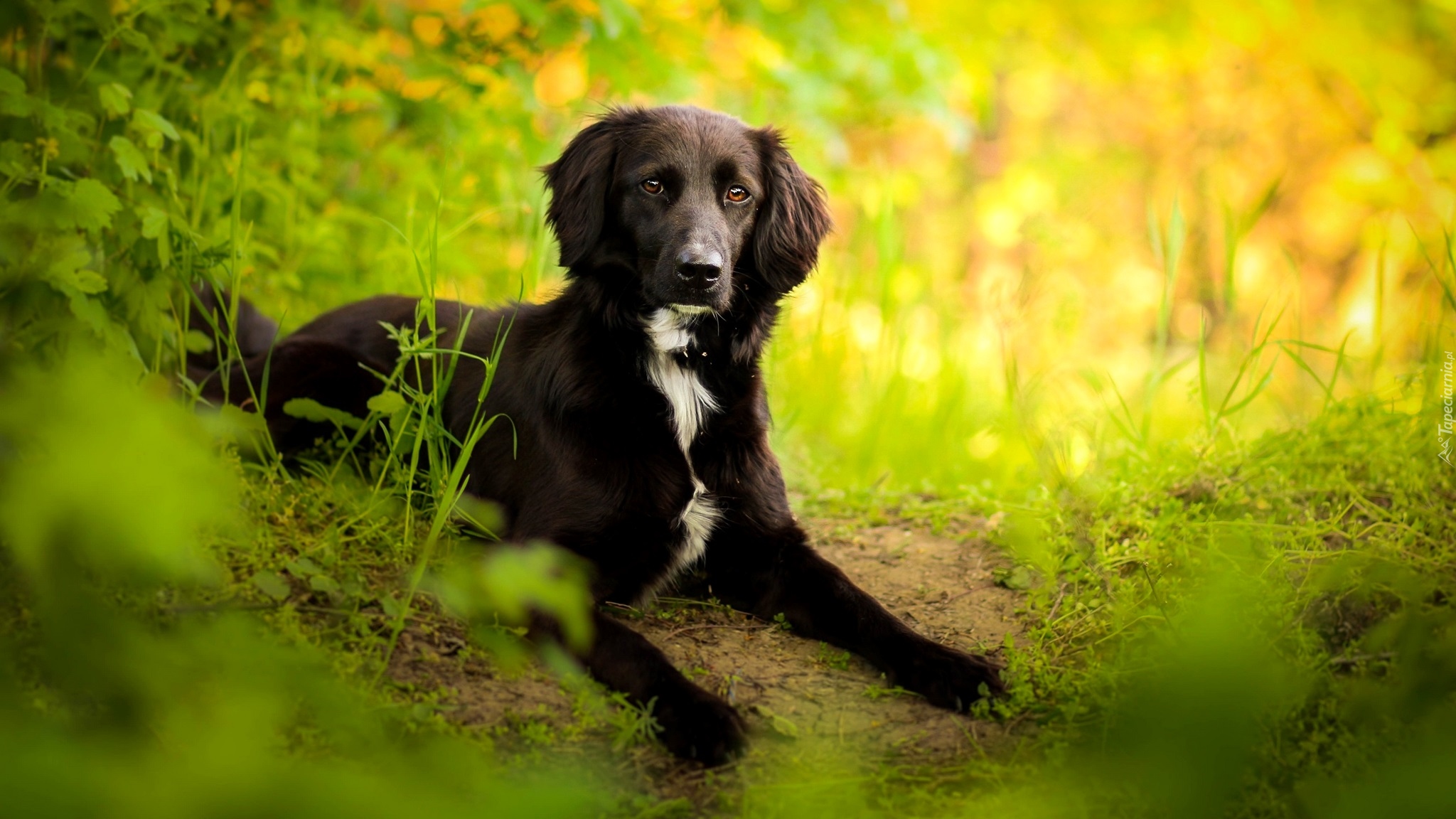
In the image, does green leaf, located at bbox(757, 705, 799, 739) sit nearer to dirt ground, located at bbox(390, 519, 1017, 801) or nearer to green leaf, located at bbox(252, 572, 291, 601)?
dirt ground, located at bbox(390, 519, 1017, 801)

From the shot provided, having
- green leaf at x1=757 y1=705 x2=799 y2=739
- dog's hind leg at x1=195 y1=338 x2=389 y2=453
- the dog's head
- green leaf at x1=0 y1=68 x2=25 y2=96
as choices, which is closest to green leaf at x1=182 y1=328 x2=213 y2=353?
dog's hind leg at x1=195 y1=338 x2=389 y2=453

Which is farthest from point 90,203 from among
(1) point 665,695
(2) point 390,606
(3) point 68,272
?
(1) point 665,695

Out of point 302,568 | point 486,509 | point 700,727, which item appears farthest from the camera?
point 486,509

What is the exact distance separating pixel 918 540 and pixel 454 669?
1.71 m

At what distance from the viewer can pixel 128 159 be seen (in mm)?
2686

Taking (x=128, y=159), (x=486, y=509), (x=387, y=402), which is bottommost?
(x=486, y=509)

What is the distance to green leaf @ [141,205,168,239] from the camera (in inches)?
104

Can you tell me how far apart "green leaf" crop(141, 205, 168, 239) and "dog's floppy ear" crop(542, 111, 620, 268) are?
3.32ft

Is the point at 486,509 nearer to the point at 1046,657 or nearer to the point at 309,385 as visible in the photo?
the point at 309,385

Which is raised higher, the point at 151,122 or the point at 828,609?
the point at 151,122

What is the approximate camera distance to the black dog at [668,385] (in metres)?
2.80

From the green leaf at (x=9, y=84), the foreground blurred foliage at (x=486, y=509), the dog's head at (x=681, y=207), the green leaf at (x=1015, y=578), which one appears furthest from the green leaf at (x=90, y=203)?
the green leaf at (x=1015, y=578)

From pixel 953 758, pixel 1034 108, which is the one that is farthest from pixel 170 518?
pixel 1034 108

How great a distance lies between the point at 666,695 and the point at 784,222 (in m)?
1.50
